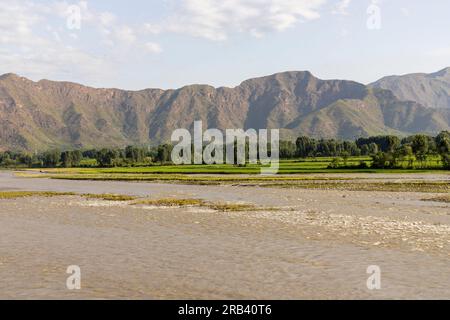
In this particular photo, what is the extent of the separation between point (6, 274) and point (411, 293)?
2000cm

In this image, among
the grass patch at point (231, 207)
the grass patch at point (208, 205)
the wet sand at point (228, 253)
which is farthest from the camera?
the grass patch at point (208, 205)

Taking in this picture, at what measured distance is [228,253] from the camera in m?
28.7

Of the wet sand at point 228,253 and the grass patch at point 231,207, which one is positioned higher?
the wet sand at point 228,253

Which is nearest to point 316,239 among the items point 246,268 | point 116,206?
point 246,268

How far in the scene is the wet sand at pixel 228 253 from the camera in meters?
20.8

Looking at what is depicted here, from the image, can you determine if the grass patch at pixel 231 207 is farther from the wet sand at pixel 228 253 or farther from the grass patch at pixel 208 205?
the wet sand at pixel 228 253

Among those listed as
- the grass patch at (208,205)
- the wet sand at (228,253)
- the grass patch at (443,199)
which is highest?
the wet sand at (228,253)

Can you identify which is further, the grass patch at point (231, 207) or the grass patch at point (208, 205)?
the grass patch at point (208, 205)

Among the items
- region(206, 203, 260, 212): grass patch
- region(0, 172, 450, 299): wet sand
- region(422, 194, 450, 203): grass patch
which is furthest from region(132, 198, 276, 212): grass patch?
region(422, 194, 450, 203): grass patch

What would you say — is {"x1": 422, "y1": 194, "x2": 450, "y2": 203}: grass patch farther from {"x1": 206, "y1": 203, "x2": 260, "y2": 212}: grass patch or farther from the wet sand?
{"x1": 206, "y1": 203, "x2": 260, "y2": 212}: grass patch

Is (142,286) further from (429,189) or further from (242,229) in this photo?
(429,189)

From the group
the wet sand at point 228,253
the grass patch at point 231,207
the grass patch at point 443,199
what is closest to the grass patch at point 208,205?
the grass patch at point 231,207

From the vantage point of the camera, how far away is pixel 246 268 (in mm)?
24734
